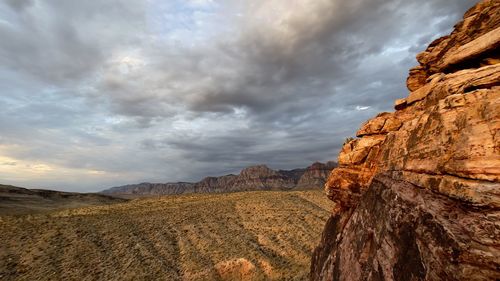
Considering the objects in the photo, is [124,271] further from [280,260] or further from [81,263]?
[280,260]

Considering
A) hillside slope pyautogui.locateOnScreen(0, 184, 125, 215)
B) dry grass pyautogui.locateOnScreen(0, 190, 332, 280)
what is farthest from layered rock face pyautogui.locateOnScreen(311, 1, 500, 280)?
hillside slope pyautogui.locateOnScreen(0, 184, 125, 215)

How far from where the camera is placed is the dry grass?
3547 centimetres

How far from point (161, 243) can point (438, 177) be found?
42.5 m

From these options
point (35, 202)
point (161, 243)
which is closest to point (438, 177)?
point (161, 243)

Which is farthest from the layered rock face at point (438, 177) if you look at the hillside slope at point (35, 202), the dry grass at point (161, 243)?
the hillside slope at point (35, 202)

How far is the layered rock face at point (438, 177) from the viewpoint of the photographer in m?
8.71

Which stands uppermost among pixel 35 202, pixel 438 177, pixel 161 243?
pixel 35 202

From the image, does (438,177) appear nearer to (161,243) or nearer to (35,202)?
(161,243)

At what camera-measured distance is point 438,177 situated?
10.9 m

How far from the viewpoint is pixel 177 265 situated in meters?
38.8

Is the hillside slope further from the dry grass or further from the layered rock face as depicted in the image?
the layered rock face

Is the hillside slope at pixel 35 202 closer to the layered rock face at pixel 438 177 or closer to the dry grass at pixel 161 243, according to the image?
the dry grass at pixel 161 243

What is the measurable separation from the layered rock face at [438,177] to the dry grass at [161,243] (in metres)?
20.4

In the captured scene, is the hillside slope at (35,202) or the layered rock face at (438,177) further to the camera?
the hillside slope at (35,202)
